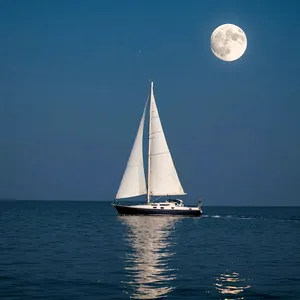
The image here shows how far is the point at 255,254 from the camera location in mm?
43031

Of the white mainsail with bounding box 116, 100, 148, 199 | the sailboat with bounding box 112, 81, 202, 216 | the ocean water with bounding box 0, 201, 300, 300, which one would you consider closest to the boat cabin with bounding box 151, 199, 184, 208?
the sailboat with bounding box 112, 81, 202, 216

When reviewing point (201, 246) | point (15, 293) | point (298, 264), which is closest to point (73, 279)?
point (15, 293)

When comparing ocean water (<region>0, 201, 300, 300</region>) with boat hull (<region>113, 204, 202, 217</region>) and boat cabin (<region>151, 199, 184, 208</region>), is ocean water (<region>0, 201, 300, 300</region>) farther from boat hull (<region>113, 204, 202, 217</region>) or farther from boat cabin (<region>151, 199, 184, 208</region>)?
boat cabin (<region>151, 199, 184, 208</region>)

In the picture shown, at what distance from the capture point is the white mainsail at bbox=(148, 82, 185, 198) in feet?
309

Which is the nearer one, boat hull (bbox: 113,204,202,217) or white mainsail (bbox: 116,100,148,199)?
boat hull (bbox: 113,204,202,217)

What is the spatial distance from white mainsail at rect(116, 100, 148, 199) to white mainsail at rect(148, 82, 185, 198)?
1.51 metres

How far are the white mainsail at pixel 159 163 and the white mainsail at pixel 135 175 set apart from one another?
151 cm

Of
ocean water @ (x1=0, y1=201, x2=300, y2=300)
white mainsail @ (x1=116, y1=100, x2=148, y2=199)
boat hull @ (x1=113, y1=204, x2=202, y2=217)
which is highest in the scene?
white mainsail @ (x1=116, y1=100, x2=148, y2=199)

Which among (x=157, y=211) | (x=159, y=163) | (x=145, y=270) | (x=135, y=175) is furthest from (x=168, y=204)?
(x=145, y=270)

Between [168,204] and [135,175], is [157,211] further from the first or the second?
[135,175]

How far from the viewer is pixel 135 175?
3703 inches

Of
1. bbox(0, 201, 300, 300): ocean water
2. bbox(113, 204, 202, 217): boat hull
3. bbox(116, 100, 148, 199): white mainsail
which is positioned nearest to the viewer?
bbox(0, 201, 300, 300): ocean water

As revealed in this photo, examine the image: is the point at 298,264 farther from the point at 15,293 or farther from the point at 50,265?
the point at 15,293

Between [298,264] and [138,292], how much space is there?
1504 centimetres
